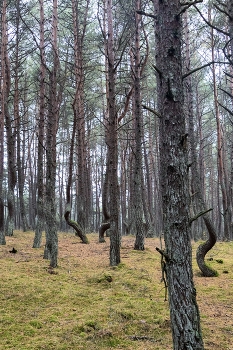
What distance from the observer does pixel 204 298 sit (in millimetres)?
5734

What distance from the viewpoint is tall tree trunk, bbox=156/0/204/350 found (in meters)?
2.92

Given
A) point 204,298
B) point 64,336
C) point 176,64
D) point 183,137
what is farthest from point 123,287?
point 176,64

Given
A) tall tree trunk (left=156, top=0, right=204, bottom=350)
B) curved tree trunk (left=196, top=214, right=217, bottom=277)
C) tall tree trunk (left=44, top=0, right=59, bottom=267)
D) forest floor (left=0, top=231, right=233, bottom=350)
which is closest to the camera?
tall tree trunk (left=156, top=0, right=204, bottom=350)

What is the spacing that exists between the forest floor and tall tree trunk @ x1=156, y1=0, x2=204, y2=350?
3.62 ft

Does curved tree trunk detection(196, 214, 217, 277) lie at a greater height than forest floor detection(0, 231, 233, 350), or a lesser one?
greater

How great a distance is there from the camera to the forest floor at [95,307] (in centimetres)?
395

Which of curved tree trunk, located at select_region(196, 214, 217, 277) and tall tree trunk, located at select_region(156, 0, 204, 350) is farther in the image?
curved tree trunk, located at select_region(196, 214, 217, 277)

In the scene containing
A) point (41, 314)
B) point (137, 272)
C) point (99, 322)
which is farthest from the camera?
point (137, 272)

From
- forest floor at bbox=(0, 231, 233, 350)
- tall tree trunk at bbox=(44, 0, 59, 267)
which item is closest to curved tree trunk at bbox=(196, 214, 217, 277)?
forest floor at bbox=(0, 231, 233, 350)

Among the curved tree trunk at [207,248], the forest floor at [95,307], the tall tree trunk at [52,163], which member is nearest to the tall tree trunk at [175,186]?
the forest floor at [95,307]

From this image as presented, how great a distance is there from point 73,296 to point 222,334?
272 cm

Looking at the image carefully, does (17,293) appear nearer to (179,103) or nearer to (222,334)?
(222,334)

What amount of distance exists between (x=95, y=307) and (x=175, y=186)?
3.14 meters

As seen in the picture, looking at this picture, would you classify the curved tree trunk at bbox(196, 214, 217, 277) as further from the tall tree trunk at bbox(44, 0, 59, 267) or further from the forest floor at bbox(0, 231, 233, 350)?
the tall tree trunk at bbox(44, 0, 59, 267)
